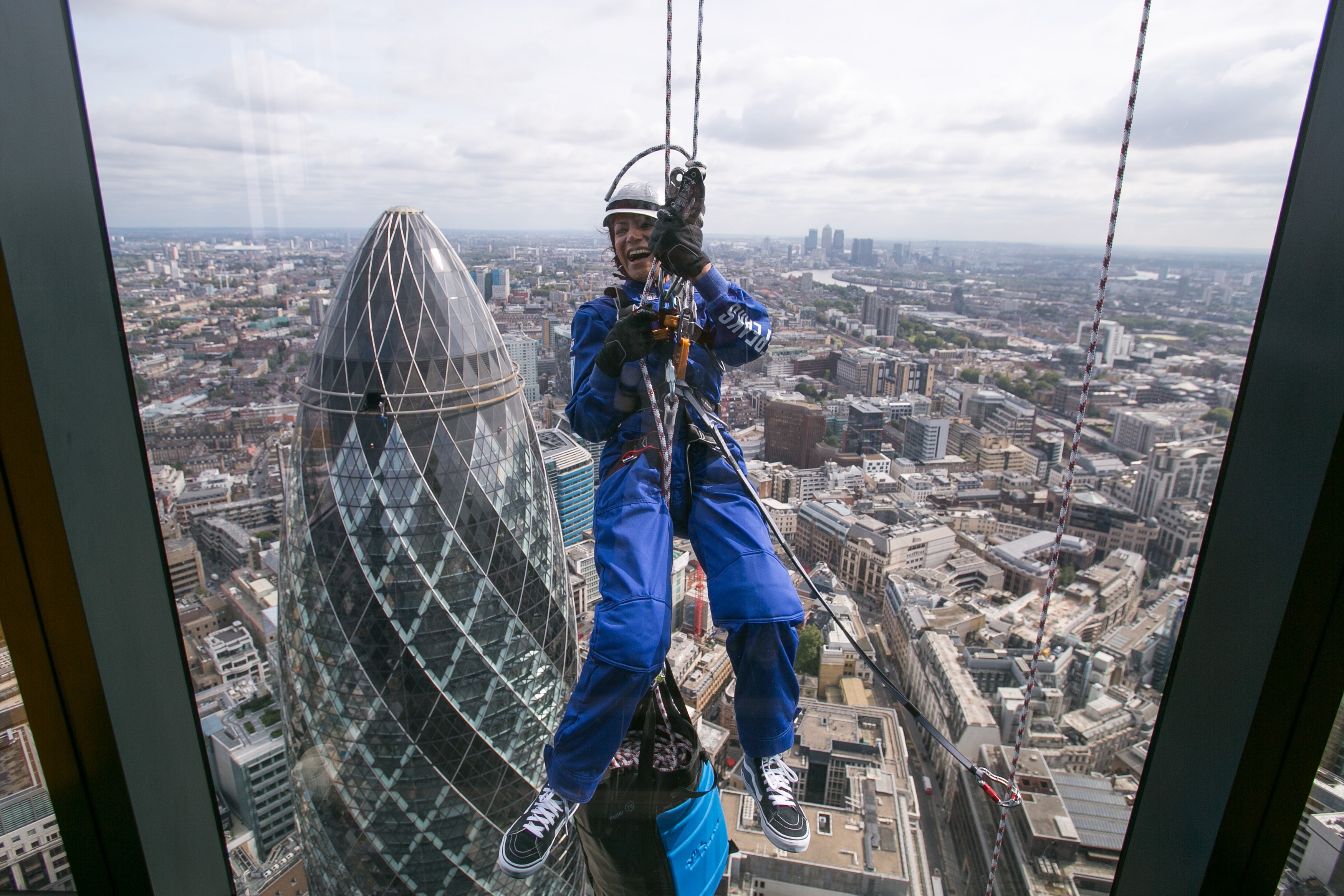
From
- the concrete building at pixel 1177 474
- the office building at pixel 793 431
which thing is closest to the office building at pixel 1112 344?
the concrete building at pixel 1177 474

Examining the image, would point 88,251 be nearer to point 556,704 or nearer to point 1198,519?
point 1198,519

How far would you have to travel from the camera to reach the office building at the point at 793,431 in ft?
20.5

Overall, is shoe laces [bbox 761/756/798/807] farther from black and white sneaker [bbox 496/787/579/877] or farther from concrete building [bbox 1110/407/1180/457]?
concrete building [bbox 1110/407/1180/457]

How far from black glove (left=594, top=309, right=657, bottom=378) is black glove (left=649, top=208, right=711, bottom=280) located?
0.52 ft

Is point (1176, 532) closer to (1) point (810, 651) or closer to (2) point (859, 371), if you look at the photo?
(1) point (810, 651)

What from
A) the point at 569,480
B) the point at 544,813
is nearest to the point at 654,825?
the point at 544,813

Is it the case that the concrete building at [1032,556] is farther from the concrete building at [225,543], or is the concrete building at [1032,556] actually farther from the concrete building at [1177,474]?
the concrete building at [225,543]

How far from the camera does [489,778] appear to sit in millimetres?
5262

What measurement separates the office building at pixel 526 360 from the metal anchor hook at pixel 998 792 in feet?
11.9

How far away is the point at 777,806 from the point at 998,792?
54cm

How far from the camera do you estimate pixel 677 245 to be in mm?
1527

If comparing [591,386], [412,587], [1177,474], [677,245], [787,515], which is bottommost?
[412,587]

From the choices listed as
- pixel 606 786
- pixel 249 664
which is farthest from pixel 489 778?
pixel 606 786

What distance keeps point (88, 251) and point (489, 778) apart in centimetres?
507
